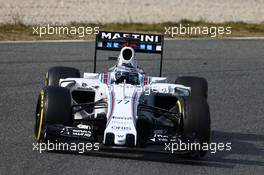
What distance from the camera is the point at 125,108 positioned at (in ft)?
31.7

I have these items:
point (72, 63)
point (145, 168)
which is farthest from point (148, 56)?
point (145, 168)

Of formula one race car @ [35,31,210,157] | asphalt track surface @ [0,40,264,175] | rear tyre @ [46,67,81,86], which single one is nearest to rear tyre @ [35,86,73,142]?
formula one race car @ [35,31,210,157]

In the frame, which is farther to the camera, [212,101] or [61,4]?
[61,4]

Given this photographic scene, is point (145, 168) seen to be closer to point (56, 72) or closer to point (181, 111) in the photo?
point (181, 111)

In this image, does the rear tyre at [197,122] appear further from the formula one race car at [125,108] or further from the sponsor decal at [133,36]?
the sponsor decal at [133,36]

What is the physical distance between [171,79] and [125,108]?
625 cm

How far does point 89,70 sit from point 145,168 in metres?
7.78

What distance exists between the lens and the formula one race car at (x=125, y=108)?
9242 mm

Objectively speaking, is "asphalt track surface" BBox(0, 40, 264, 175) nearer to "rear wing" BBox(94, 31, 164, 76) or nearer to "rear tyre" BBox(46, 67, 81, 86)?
"rear tyre" BBox(46, 67, 81, 86)

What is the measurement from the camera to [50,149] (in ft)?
31.5

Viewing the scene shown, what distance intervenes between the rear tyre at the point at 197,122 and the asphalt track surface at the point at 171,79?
0.83 feet

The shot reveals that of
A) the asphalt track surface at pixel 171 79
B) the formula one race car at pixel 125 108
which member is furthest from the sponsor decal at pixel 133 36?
the asphalt track surface at pixel 171 79

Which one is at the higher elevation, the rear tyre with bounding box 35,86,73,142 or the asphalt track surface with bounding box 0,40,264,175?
the rear tyre with bounding box 35,86,73,142

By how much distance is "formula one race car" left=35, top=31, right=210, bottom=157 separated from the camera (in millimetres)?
9242
